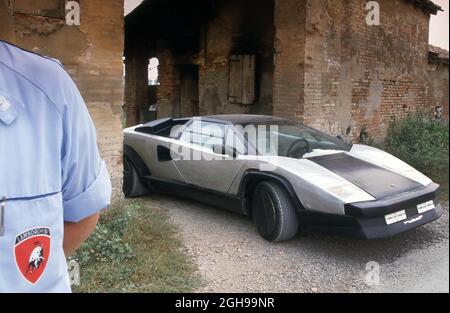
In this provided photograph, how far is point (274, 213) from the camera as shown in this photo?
14.4 feet

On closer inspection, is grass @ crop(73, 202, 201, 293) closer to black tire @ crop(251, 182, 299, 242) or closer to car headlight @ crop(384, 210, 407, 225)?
black tire @ crop(251, 182, 299, 242)

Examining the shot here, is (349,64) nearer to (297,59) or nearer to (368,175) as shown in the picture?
(297,59)

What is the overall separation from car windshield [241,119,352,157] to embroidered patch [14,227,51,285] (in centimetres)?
382

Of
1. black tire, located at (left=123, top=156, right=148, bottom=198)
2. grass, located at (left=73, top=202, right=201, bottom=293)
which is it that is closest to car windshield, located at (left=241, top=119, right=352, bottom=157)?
grass, located at (left=73, top=202, right=201, bottom=293)

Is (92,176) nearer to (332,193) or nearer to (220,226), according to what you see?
(332,193)

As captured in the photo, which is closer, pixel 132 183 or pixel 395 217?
pixel 395 217

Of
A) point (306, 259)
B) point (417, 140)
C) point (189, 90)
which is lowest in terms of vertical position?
point (306, 259)

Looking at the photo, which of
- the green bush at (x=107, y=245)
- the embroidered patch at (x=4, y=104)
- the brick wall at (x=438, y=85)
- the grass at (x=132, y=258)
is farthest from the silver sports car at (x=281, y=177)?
the brick wall at (x=438, y=85)

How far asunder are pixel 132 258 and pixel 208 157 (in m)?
1.65

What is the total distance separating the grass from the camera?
356cm

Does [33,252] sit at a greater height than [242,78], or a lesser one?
lesser

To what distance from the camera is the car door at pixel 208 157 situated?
5.01 meters

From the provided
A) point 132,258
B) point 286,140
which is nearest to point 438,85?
point 286,140

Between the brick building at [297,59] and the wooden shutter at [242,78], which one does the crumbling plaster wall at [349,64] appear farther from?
the wooden shutter at [242,78]
